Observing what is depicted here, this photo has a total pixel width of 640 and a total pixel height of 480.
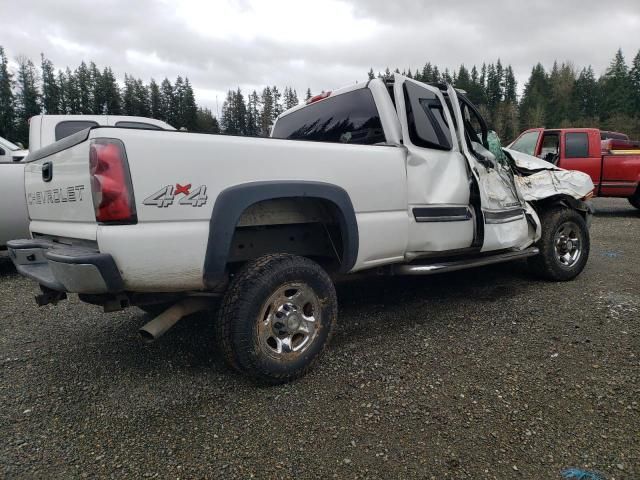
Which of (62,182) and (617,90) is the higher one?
(617,90)

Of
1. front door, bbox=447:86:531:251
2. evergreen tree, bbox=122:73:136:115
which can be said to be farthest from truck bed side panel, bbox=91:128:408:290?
evergreen tree, bbox=122:73:136:115

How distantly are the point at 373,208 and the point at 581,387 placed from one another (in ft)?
5.36

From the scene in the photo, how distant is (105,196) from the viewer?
1.85 m

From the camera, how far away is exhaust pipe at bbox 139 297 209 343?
2.17m

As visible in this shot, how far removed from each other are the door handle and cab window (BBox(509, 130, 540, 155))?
957 centimetres

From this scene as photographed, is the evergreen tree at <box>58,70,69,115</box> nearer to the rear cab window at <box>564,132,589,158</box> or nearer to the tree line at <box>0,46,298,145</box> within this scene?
the tree line at <box>0,46,298,145</box>

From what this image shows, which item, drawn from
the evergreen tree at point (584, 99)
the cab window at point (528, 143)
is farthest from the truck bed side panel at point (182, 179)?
the evergreen tree at point (584, 99)

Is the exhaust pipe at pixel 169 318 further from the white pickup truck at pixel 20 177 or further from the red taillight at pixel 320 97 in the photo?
the white pickup truck at pixel 20 177

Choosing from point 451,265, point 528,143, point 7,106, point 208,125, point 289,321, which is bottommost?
point 289,321

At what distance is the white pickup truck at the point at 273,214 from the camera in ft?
6.27

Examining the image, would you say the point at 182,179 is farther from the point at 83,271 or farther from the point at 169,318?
the point at 169,318

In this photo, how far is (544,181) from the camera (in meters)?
4.31

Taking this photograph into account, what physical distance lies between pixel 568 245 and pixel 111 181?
4.55 m

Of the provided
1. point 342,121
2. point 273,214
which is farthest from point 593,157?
point 273,214
